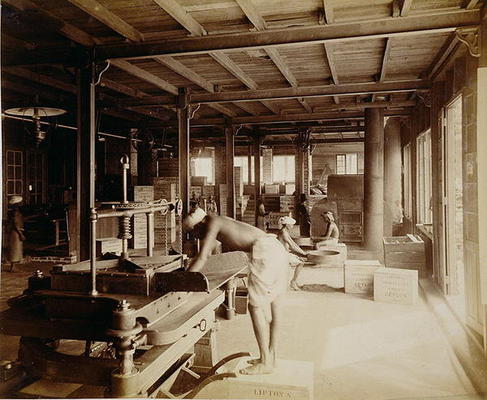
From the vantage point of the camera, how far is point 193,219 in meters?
3.42

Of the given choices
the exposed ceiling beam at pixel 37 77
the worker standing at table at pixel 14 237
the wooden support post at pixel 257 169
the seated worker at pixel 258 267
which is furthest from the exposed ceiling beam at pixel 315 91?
the wooden support post at pixel 257 169

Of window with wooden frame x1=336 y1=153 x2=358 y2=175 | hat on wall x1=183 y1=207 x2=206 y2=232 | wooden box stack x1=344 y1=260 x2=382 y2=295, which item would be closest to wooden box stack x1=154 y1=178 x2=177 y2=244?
wooden box stack x1=344 y1=260 x2=382 y2=295

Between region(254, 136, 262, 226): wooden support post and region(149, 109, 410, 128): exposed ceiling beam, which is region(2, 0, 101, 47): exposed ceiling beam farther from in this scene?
region(254, 136, 262, 226): wooden support post

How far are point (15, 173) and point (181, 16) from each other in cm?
1018

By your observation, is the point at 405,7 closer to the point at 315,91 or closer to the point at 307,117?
the point at 315,91

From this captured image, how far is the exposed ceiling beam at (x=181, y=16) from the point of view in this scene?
4.57m

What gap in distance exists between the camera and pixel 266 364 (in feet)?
10.7

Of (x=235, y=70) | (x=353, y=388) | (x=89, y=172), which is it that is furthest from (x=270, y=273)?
(x=235, y=70)

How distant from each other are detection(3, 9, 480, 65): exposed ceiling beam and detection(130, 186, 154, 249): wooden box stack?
595 centimetres

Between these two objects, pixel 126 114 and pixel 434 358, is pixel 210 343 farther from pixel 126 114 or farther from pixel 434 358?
pixel 126 114

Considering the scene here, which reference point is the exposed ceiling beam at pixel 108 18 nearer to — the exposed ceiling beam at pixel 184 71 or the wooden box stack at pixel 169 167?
the exposed ceiling beam at pixel 184 71

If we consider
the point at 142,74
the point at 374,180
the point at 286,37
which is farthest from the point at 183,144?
the point at 374,180

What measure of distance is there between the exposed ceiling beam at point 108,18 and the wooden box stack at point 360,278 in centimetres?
481

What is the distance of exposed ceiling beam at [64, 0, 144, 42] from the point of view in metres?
4.60
